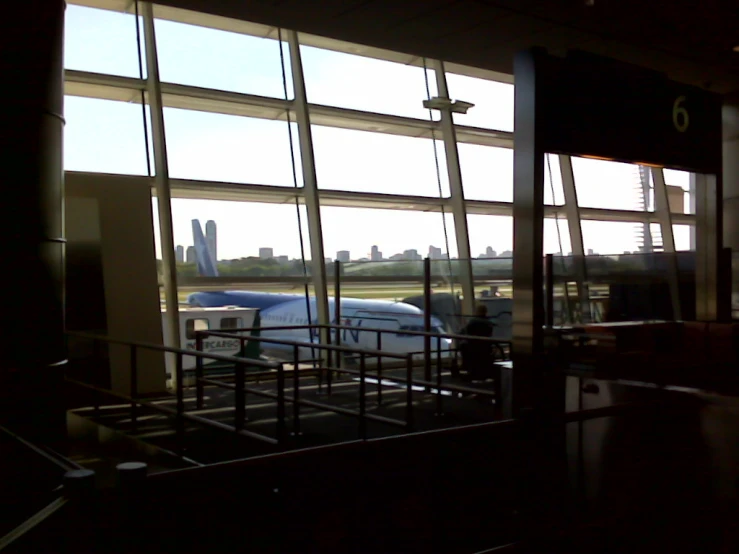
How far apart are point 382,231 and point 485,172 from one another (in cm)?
238

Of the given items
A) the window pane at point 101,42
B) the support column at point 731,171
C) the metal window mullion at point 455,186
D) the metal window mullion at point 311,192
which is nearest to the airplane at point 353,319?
the metal window mullion at point 311,192

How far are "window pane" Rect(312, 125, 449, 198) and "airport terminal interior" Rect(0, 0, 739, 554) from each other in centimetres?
5

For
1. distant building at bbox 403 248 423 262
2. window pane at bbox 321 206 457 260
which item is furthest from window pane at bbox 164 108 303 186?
distant building at bbox 403 248 423 262

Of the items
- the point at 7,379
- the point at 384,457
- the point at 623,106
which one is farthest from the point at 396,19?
the point at 384,457

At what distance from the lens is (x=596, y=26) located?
7230mm

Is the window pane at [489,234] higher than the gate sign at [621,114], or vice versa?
the gate sign at [621,114]

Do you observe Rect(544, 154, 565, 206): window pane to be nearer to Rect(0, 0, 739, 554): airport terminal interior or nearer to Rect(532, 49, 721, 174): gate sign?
Rect(0, 0, 739, 554): airport terminal interior

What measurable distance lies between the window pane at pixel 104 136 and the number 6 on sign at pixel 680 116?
20.2ft

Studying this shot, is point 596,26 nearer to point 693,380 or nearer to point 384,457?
point 693,380

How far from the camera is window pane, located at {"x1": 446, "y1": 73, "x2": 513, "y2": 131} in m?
12.0

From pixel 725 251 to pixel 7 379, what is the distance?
5825 millimetres

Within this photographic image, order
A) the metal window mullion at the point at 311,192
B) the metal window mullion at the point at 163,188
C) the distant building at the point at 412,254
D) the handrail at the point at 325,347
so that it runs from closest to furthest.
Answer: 1. the handrail at the point at 325,347
2. the metal window mullion at the point at 163,188
3. the metal window mullion at the point at 311,192
4. the distant building at the point at 412,254

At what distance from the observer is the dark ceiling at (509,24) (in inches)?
259

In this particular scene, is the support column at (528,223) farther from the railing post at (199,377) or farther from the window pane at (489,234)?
the window pane at (489,234)
